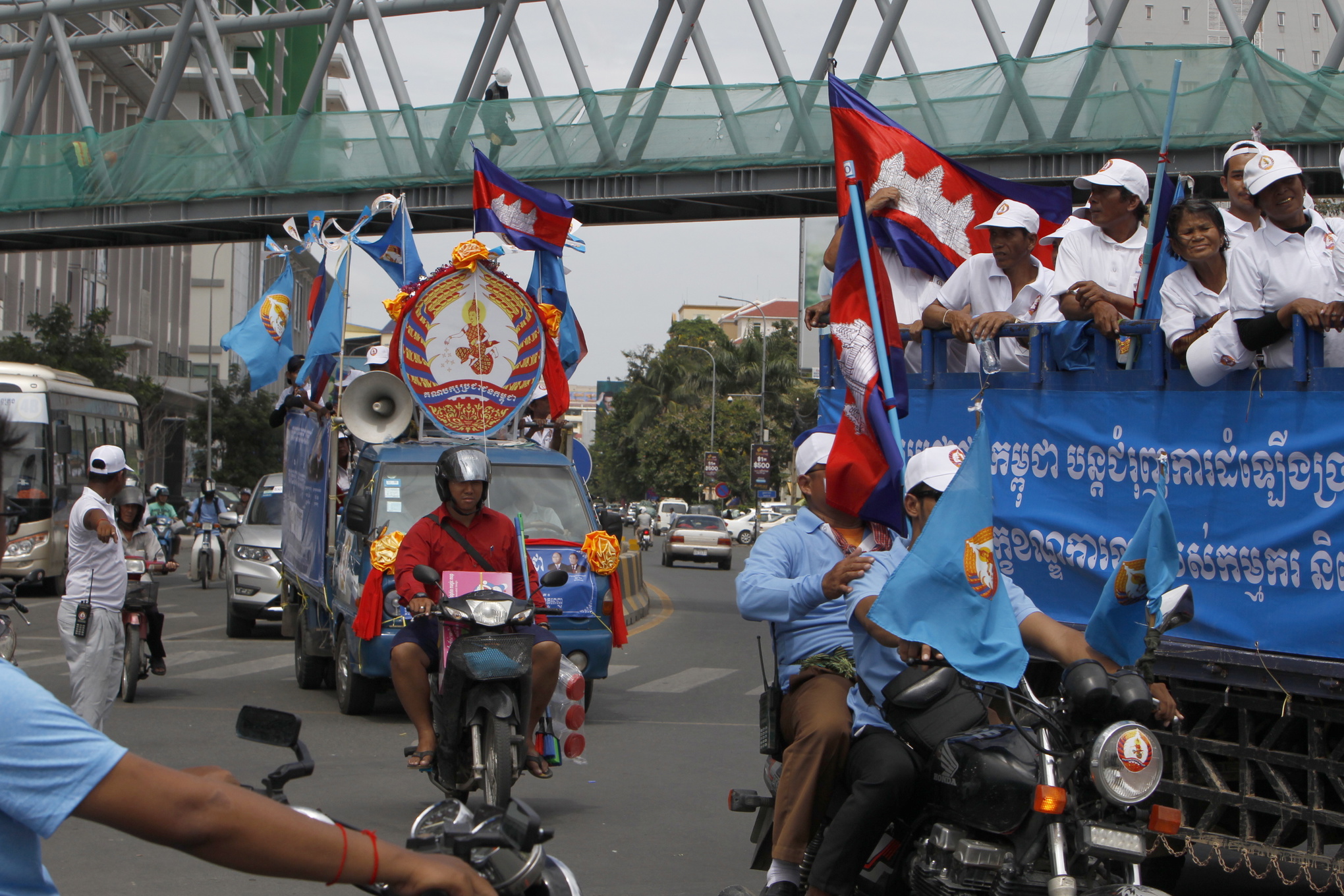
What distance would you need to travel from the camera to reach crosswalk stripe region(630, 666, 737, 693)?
44.3ft

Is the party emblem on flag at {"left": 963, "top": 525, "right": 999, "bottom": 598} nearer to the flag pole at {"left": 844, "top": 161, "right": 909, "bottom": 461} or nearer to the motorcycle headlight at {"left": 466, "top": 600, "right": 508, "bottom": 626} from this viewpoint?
the flag pole at {"left": 844, "top": 161, "right": 909, "bottom": 461}

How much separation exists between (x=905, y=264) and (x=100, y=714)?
5366 mm

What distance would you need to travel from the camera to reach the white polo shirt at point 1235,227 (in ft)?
18.9

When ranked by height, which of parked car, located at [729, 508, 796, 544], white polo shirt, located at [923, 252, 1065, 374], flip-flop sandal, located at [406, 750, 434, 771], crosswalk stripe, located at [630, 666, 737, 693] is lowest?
parked car, located at [729, 508, 796, 544]

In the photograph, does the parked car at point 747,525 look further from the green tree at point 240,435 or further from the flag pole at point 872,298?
the flag pole at point 872,298

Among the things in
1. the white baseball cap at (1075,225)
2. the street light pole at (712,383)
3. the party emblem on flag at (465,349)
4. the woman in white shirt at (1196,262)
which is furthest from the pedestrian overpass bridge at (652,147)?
the street light pole at (712,383)

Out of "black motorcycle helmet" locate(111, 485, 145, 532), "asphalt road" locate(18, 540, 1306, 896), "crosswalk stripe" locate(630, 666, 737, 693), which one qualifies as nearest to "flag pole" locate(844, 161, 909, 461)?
"asphalt road" locate(18, 540, 1306, 896)

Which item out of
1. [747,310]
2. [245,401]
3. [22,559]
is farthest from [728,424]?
[747,310]

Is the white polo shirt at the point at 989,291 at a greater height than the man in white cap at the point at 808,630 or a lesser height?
greater

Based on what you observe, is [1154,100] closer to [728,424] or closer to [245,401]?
[245,401]

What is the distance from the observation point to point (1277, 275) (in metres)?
5.48

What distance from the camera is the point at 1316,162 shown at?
63.1 feet

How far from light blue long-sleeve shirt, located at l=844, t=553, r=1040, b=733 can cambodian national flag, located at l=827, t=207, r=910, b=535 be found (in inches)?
12.9

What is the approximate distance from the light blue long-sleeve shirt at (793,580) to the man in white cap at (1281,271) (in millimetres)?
1744
